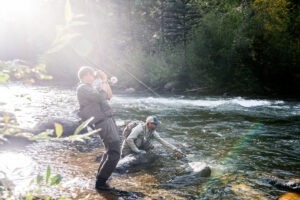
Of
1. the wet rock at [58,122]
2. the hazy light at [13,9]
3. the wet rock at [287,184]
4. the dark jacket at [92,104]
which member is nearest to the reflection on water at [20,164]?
the dark jacket at [92,104]

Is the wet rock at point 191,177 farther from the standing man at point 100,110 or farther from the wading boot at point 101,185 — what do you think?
the standing man at point 100,110

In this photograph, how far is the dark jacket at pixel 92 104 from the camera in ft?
19.8

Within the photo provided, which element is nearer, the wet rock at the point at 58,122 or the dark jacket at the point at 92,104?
the dark jacket at the point at 92,104

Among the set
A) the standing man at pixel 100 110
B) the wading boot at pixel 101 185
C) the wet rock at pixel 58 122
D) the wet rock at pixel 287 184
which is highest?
the standing man at pixel 100 110

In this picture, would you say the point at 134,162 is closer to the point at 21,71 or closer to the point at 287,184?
the point at 287,184

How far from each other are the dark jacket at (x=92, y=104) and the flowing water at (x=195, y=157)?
110 centimetres

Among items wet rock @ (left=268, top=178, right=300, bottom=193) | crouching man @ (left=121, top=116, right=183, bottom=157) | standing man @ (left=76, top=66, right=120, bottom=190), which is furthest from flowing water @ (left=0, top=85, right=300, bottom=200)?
standing man @ (left=76, top=66, right=120, bottom=190)

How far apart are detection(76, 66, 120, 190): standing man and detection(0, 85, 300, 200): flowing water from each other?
2.26ft

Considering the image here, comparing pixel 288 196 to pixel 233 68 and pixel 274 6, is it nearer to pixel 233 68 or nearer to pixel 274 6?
pixel 233 68

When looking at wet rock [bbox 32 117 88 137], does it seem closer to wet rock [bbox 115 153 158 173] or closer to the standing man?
wet rock [bbox 115 153 158 173]

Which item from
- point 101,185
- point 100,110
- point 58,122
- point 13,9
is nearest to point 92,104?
point 100,110

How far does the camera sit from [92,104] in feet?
20.0

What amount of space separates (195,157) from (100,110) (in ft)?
12.0

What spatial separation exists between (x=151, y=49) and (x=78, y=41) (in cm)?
3551
